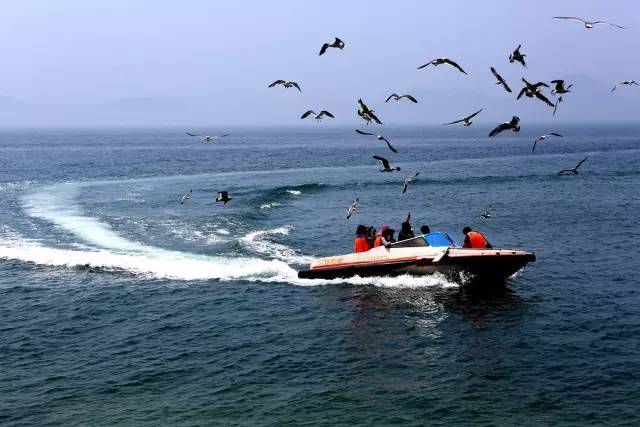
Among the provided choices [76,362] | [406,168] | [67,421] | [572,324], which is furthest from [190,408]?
[406,168]

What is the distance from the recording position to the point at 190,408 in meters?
19.3

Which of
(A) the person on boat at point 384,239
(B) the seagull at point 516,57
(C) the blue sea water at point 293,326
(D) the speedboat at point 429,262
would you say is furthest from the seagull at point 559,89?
(A) the person on boat at point 384,239

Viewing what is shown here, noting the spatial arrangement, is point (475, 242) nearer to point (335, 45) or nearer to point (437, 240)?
point (437, 240)

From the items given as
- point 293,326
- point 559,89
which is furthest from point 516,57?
point 293,326

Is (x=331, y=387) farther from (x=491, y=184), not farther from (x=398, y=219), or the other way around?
(x=491, y=184)

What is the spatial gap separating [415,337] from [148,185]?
60458mm

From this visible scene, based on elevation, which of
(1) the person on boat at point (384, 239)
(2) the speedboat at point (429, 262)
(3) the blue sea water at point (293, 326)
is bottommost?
(3) the blue sea water at point (293, 326)

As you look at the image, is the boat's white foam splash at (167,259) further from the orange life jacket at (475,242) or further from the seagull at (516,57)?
the seagull at (516,57)

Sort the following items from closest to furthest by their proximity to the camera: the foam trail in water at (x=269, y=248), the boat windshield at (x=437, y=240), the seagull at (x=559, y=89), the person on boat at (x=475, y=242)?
the seagull at (x=559, y=89) → the person on boat at (x=475, y=242) → the boat windshield at (x=437, y=240) → the foam trail in water at (x=269, y=248)

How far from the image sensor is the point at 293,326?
26.7m

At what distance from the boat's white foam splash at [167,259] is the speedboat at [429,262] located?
0.44m

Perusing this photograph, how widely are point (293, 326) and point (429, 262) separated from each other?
8570mm

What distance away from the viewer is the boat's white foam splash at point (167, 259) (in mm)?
33875

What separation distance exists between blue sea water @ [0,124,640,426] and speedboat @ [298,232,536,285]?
2.04 ft
